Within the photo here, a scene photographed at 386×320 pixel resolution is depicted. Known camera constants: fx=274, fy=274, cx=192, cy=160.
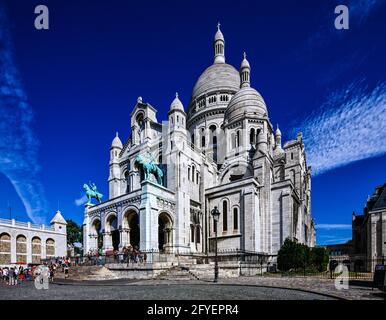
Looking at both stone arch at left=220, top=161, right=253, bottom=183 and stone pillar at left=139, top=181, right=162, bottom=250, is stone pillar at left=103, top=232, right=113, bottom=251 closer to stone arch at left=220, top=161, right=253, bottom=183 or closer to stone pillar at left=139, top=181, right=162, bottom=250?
stone pillar at left=139, top=181, right=162, bottom=250

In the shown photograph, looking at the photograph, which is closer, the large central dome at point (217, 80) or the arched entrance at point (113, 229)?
the arched entrance at point (113, 229)

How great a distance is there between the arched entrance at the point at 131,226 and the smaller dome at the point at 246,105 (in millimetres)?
20585

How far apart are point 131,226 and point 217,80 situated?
31841 mm

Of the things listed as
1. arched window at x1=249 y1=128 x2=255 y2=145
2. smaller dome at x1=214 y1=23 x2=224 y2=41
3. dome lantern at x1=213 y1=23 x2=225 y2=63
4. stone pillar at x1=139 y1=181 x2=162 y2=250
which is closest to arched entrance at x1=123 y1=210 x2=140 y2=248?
stone pillar at x1=139 y1=181 x2=162 y2=250

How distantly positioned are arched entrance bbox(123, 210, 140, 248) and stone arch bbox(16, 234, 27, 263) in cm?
1818

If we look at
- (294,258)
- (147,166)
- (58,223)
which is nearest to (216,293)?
(294,258)

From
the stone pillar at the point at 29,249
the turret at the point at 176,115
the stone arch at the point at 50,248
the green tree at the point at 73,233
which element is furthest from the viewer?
the green tree at the point at 73,233

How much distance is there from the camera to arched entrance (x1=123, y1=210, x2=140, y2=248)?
2873cm

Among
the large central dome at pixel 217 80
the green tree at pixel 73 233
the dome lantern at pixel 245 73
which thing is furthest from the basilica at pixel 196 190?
the green tree at pixel 73 233

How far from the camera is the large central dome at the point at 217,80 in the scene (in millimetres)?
50000

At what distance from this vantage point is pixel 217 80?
5091cm

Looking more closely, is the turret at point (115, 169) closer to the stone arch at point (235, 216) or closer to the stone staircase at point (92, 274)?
the stone staircase at point (92, 274)
